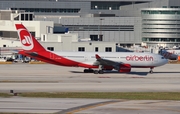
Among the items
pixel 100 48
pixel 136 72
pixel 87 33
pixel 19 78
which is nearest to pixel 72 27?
pixel 87 33

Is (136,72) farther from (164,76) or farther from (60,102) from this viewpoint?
(60,102)

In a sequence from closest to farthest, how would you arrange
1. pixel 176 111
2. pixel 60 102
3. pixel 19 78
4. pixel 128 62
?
pixel 176 111, pixel 60 102, pixel 19 78, pixel 128 62

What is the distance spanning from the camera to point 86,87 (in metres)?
54.5

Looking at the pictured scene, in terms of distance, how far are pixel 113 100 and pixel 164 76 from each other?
28.7 m

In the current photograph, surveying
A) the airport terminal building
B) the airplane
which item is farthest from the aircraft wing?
the airport terminal building

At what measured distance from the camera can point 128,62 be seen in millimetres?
75000

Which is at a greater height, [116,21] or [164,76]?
[116,21]

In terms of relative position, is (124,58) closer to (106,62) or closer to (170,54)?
(106,62)

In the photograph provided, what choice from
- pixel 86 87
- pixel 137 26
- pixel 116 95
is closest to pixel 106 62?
pixel 86 87

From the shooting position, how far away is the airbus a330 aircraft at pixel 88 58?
72.3 metres

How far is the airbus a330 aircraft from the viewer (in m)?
72.3

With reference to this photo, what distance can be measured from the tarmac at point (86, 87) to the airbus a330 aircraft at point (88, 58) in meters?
1.27

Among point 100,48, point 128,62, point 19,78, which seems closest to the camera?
point 19,78

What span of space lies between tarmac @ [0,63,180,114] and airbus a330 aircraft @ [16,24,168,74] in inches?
49.9
